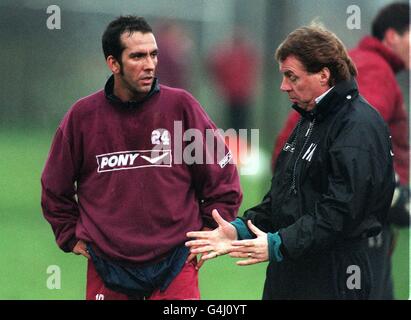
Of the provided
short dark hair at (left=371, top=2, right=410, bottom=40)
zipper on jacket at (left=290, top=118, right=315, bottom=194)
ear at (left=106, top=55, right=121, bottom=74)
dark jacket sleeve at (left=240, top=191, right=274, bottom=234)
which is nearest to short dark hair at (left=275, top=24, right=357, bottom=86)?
zipper on jacket at (left=290, top=118, right=315, bottom=194)

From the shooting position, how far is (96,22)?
1377 cm

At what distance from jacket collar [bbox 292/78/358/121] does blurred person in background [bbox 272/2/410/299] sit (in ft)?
3.96

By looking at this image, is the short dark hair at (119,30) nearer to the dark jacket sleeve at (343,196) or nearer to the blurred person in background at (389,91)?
the blurred person in background at (389,91)

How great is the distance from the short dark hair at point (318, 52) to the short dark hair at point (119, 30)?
2.77ft

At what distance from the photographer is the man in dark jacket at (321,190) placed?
3.97 m

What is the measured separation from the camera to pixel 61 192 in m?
4.83

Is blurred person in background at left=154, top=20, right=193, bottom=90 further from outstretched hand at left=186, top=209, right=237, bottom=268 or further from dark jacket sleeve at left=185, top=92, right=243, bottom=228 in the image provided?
outstretched hand at left=186, top=209, right=237, bottom=268

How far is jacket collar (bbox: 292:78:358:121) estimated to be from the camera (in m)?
4.09

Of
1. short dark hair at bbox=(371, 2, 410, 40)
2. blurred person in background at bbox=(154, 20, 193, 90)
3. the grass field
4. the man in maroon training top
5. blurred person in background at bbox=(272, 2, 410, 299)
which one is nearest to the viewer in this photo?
the man in maroon training top

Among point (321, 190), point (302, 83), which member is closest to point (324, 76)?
point (302, 83)

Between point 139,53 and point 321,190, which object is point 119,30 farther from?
point 321,190

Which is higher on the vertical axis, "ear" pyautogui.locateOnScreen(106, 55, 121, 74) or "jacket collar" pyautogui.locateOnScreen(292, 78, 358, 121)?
"ear" pyautogui.locateOnScreen(106, 55, 121, 74)
